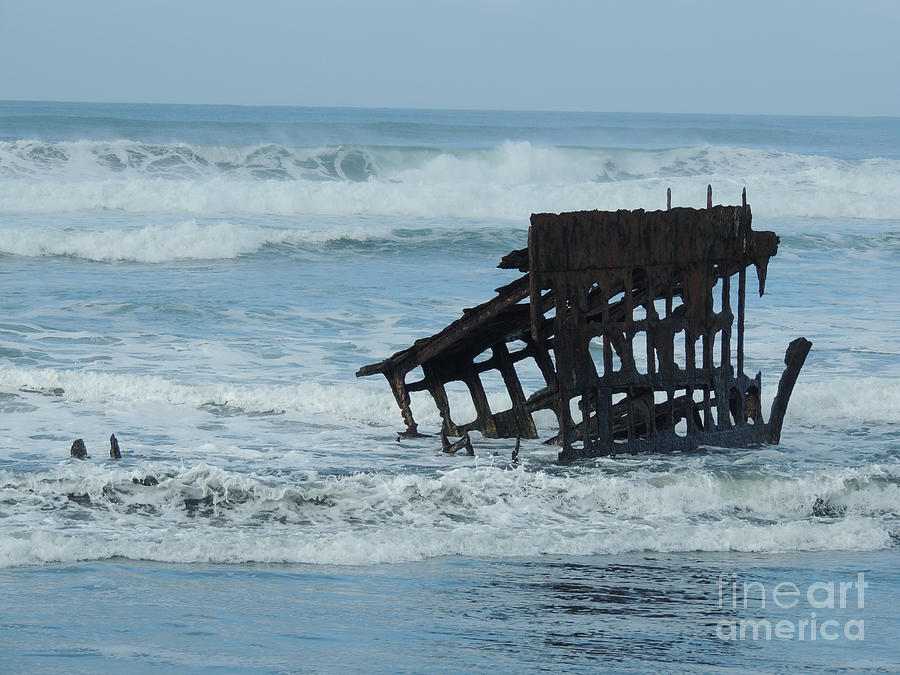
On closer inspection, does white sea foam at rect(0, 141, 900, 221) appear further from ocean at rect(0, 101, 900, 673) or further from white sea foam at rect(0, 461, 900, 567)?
white sea foam at rect(0, 461, 900, 567)

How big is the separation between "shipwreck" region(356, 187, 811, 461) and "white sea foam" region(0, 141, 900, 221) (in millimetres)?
23072

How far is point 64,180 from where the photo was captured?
3522 centimetres

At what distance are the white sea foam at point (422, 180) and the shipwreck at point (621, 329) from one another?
23.1 metres

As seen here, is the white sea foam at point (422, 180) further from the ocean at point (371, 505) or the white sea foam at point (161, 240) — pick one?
the ocean at point (371, 505)

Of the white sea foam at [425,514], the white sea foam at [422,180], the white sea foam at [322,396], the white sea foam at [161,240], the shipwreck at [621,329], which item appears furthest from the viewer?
the white sea foam at [422,180]

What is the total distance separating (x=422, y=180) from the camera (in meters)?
43.2

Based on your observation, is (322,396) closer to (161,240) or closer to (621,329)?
(621,329)

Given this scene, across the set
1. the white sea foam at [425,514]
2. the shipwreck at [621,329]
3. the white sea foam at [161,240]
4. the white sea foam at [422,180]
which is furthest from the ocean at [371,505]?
the white sea foam at [422,180]

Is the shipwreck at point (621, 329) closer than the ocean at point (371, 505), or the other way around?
the ocean at point (371, 505)

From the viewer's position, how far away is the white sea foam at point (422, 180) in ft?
108

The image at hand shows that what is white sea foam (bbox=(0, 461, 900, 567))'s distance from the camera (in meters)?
7.66

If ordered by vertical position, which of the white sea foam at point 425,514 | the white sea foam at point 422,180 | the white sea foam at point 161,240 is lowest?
the white sea foam at point 425,514

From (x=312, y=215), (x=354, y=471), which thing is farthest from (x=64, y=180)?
(x=354, y=471)

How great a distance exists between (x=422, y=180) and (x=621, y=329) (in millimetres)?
34734
